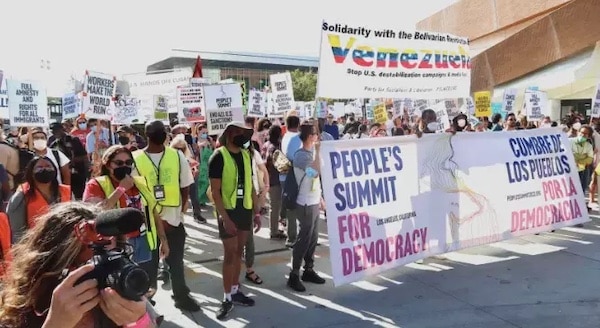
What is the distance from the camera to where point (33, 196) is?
4.06 metres

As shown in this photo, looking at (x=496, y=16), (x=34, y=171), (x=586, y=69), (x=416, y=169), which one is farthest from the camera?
(x=496, y=16)

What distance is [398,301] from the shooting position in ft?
16.5

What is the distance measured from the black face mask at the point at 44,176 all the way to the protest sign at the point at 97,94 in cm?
459

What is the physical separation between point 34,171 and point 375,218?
313 cm

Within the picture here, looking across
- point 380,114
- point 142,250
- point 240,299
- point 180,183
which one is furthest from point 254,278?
point 380,114

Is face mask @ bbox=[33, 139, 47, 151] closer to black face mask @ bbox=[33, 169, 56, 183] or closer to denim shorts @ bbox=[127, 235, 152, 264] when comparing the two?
black face mask @ bbox=[33, 169, 56, 183]

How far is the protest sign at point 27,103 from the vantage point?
26.5 ft

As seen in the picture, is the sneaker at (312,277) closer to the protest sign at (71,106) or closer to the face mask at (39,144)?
the face mask at (39,144)

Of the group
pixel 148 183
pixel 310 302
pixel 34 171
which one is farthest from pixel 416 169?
pixel 34 171

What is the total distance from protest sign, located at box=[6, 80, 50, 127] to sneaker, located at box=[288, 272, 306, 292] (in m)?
5.27

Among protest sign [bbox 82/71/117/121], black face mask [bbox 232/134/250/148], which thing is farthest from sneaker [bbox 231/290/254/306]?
protest sign [bbox 82/71/117/121]

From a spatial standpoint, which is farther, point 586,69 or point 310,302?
point 586,69

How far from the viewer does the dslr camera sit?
1292 millimetres

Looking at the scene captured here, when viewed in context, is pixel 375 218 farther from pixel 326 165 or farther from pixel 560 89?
pixel 560 89
